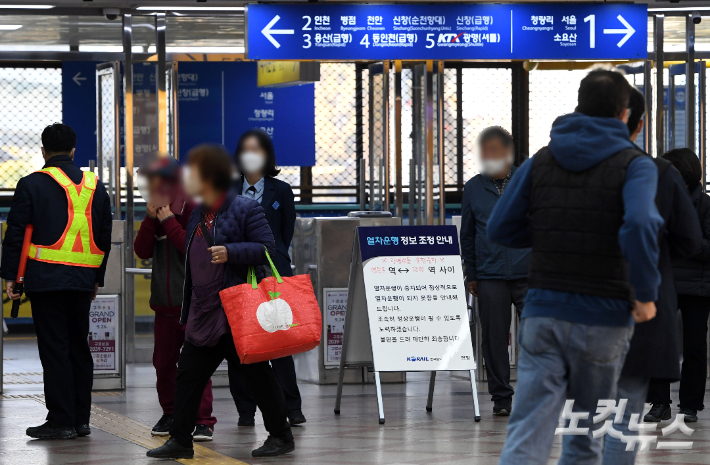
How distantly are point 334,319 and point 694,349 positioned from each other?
2.92 meters

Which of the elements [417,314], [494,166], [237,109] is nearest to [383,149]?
[237,109]

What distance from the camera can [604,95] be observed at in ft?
10.9

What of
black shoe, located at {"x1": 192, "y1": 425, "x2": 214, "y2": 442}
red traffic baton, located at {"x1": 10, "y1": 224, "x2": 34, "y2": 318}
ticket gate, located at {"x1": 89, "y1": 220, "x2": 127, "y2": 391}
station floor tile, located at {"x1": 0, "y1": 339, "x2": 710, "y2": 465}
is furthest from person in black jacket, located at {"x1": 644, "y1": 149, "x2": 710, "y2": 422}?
ticket gate, located at {"x1": 89, "y1": 220, "x2": 127, "y2": 391}

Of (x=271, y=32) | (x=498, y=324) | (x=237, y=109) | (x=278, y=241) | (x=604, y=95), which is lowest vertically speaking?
(x=498, y=324)

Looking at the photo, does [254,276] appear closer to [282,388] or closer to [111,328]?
[282,388]

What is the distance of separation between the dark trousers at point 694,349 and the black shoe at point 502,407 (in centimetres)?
95

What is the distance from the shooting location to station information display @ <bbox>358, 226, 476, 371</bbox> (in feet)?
21.1

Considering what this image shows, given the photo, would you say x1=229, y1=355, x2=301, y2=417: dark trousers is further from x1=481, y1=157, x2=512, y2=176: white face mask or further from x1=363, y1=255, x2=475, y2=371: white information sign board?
x1=481, y1=157, x2=512, y2=176: white face mask

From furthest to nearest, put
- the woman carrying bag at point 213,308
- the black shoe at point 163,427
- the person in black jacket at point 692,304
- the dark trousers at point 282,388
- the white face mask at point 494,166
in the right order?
1. the white face mask at point 494,166
2. the dark trousers at point 282,388
3. the person in black jacket at point 692,304
4. the black shoe at point 163,427
5. the woman carrying bag at point 213,308

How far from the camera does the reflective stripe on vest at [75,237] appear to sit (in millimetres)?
5660

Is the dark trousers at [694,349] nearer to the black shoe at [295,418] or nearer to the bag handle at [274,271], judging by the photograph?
the black shoe at [295,418]

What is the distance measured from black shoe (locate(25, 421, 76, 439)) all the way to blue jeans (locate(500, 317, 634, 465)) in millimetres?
3141

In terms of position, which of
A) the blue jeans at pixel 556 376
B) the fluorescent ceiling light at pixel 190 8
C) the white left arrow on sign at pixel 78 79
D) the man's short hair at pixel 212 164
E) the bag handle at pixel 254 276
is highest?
the fluorescent ceiling light at pixel 190 8

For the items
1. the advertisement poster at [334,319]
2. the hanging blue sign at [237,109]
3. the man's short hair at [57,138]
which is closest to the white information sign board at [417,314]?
the advertisement poster at [334,319]
